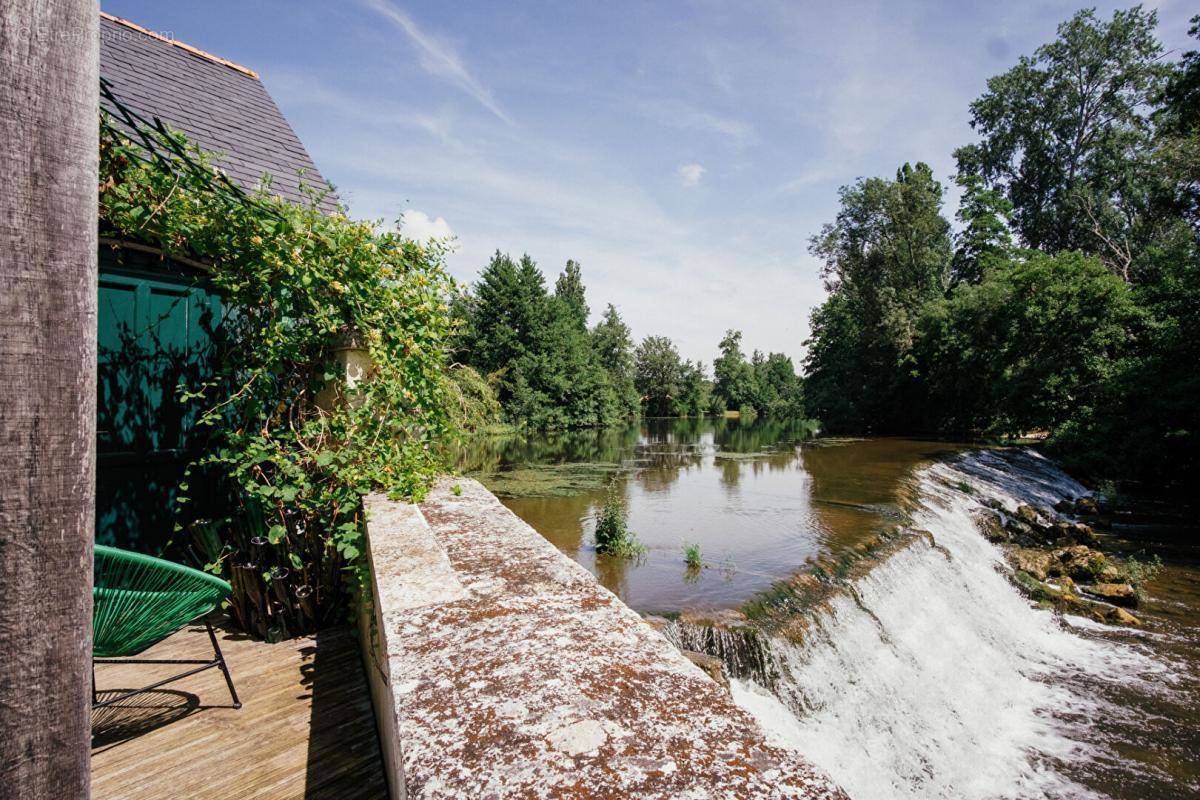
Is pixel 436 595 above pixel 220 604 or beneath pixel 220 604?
above

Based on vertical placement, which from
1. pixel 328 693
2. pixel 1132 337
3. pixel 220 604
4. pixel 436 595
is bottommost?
pixel 328 693

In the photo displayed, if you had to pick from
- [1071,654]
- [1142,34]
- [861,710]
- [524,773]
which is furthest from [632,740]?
[1142,34]

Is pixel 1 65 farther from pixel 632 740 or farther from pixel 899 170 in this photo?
pixel 899 170

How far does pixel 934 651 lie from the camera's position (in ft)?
20.9

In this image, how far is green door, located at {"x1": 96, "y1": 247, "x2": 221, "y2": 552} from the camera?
3.58 metres

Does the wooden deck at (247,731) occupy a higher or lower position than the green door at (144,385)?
lower

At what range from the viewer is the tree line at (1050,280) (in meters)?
14.8

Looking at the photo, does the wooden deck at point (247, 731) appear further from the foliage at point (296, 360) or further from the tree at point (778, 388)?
the tree at point (778, 388)

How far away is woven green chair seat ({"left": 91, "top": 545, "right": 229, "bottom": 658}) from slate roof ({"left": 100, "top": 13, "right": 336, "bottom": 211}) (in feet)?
13.3

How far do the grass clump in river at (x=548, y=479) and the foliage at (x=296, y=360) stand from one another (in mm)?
9859

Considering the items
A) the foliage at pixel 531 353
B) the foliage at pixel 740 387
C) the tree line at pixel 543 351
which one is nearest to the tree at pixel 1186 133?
the tree line at pixel 543 351

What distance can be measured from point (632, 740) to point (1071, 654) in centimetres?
831

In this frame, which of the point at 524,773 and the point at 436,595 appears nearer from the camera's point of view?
the point at 524,773

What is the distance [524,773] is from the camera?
3.32ft
